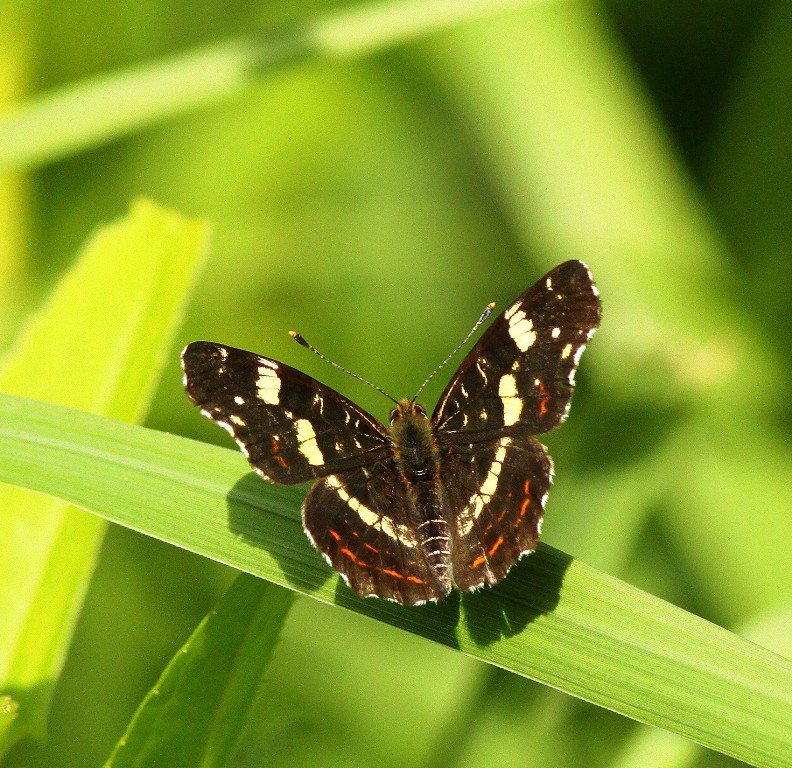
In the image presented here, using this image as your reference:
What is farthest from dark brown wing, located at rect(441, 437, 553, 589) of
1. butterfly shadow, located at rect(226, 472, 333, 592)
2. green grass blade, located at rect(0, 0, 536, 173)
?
green grass blade, located at rect(0, 0, 536, 173)

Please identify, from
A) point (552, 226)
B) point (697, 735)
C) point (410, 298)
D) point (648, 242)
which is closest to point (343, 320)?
point (410, 298)

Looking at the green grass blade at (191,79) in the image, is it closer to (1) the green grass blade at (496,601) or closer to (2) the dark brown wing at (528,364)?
(2) the dark brown wing at (528,364)

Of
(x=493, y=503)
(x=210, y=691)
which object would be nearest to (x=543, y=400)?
(x=493, y=503)

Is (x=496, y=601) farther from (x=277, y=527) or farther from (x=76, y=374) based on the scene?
(x=76, y=374)

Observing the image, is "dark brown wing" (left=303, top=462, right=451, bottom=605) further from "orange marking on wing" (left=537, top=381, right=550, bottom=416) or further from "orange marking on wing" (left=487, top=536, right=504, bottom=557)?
"orange marking on wing" (left=537, top=381, right=550, bottom=416)

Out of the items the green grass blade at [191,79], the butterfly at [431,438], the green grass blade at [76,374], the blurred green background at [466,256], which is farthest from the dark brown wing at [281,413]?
the green grass blade at [191,79]

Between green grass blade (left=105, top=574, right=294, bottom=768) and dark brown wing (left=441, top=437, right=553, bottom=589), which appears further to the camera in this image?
dark brown wing (left=441, top=437, right=553, bottom=589)
